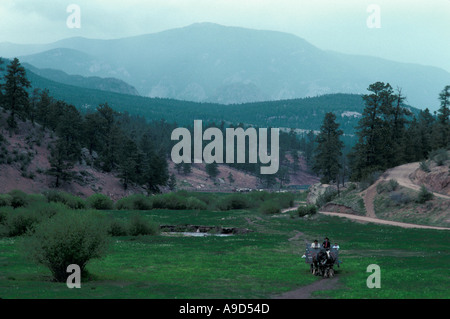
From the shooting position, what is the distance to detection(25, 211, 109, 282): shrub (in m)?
26.2

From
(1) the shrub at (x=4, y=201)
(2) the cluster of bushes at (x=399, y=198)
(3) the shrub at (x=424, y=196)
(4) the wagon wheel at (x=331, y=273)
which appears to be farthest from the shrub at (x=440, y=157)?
(1) the shrub at (x=4, y=201)

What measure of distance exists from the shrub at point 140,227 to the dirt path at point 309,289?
31078 millimetres

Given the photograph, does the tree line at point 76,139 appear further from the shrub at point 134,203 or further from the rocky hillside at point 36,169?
the shrub at point 134,203

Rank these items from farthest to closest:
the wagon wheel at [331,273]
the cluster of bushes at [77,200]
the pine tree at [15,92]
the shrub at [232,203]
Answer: the pine tree at [15,92] < the shrub at [232,203] < the cluster of bushes at [77,200] < the wagon wheel at [331,273]

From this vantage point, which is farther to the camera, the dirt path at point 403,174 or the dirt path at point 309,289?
the dirt path at point 403,174

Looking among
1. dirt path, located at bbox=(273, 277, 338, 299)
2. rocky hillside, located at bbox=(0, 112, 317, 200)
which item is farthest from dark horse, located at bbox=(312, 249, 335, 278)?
rocky hillside, located at bbox=(0, 112, 317, 200)

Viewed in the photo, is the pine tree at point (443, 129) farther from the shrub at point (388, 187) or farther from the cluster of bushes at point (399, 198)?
the cluster of bushes at point (399, 198)

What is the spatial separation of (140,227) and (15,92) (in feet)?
224

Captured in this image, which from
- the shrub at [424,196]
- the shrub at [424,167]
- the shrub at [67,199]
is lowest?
the shrub at [67,199]

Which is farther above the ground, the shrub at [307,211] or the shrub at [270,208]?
the shrub at [307,211]

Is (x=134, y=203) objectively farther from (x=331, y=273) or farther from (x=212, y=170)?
(x=212, y=170)

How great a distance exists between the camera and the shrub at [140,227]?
5519 centimetres

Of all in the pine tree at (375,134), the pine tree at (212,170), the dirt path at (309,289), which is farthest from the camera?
the pine tree at (212,170)

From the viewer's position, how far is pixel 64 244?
26.2 metres
